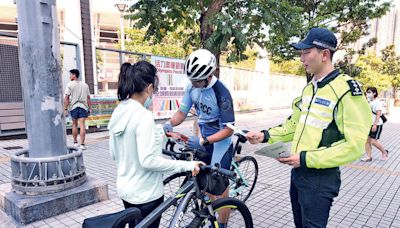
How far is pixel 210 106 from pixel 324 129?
1119 mm

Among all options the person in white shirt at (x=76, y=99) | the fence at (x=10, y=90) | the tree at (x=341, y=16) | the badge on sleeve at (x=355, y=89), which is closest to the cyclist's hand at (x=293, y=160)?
the badge on sleeve at (x=355, y=89)

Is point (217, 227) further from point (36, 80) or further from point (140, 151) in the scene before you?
point (36, 80)

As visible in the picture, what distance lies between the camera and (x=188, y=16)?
605 centimetres

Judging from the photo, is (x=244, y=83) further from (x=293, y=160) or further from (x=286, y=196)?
(x=293, y=160)

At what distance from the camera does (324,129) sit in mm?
1855

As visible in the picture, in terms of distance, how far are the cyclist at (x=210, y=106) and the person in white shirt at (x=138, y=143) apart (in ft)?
1.86

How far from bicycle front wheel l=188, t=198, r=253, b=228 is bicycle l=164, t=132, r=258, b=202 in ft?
0.64

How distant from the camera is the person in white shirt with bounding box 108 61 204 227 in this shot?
1791 mm

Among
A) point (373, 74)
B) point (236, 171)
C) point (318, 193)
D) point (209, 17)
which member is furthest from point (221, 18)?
point (373, 74)

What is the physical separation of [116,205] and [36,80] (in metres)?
1.87

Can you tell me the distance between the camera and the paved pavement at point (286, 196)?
354cm

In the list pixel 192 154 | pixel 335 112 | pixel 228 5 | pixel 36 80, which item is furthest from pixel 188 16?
pixel 335 112

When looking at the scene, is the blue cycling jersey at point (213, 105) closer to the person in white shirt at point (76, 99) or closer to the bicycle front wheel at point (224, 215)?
the bicycle front wheel at point (224, 215)

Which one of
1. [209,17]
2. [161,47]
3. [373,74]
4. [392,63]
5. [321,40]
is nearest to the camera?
[321,40]
